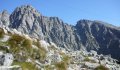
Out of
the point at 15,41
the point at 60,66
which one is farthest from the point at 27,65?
the point at 15,41

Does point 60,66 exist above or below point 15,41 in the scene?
below

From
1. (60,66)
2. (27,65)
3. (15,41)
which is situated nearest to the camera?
(27,65)

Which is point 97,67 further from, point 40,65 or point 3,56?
point 3,56

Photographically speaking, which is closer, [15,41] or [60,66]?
[60,66]

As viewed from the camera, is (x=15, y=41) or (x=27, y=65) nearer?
(x=27, y=65)

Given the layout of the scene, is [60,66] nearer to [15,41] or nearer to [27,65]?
[27,65]

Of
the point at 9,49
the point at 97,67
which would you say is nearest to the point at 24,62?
the point at 9,49

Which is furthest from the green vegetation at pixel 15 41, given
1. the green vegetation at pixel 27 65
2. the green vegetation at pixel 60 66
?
the green vegetation at pixel 60 66

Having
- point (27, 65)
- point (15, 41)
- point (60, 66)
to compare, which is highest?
point (15, 41)

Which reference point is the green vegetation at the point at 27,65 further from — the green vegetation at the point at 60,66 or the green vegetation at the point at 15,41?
the green vegetation at the point at 60,66

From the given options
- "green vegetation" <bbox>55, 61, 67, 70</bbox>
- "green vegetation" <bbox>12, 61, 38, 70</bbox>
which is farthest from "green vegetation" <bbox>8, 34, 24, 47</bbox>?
"green vegetation" <bbox>55, 61, 67, 70</bbox>

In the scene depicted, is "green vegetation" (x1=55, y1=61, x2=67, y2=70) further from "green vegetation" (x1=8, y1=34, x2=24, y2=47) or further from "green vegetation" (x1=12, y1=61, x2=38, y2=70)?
"green vegetation" (x1=8, y1=34, x2=24, y2=47)

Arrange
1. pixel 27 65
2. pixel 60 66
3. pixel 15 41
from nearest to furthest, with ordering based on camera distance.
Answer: pixel 27 65 → pixel 60 66 → pixel 15 41

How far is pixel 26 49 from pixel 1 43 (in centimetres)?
283
